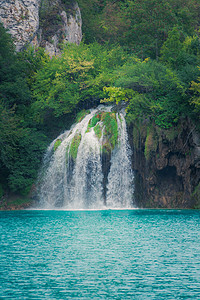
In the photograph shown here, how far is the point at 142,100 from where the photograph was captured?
33562 millimetres

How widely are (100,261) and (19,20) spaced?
36802 millimetres

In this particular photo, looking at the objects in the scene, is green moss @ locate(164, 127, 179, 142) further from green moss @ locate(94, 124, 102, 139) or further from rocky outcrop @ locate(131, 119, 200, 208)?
green moss @ locate(94, 124, 102, 139)

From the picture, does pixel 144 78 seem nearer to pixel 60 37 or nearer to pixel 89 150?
pixel 89 150

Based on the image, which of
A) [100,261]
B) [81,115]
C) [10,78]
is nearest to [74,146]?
[81,115]

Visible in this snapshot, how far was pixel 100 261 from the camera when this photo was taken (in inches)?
517

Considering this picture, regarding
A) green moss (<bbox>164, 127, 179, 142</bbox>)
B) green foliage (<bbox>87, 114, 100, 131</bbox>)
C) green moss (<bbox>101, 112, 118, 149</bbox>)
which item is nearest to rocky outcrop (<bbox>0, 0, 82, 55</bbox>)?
green foliage (<bbox>87, 114, 100, 131</bbox>)

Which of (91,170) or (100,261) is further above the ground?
(91,170)

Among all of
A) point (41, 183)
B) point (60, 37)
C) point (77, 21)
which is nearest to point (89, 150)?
point (41, 183)

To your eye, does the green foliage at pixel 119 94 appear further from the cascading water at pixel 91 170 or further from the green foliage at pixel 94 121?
the green foliage at pixel 94 121

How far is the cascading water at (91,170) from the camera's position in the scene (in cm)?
3284

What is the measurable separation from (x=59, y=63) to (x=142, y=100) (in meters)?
10.4

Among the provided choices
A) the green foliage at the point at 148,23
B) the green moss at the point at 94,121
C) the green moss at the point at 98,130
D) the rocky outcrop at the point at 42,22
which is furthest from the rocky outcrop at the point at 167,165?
the rocky outcrop at the point at 42,22

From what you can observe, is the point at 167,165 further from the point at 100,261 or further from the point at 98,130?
the point at 100,261

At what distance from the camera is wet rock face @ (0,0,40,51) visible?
44594 mm
